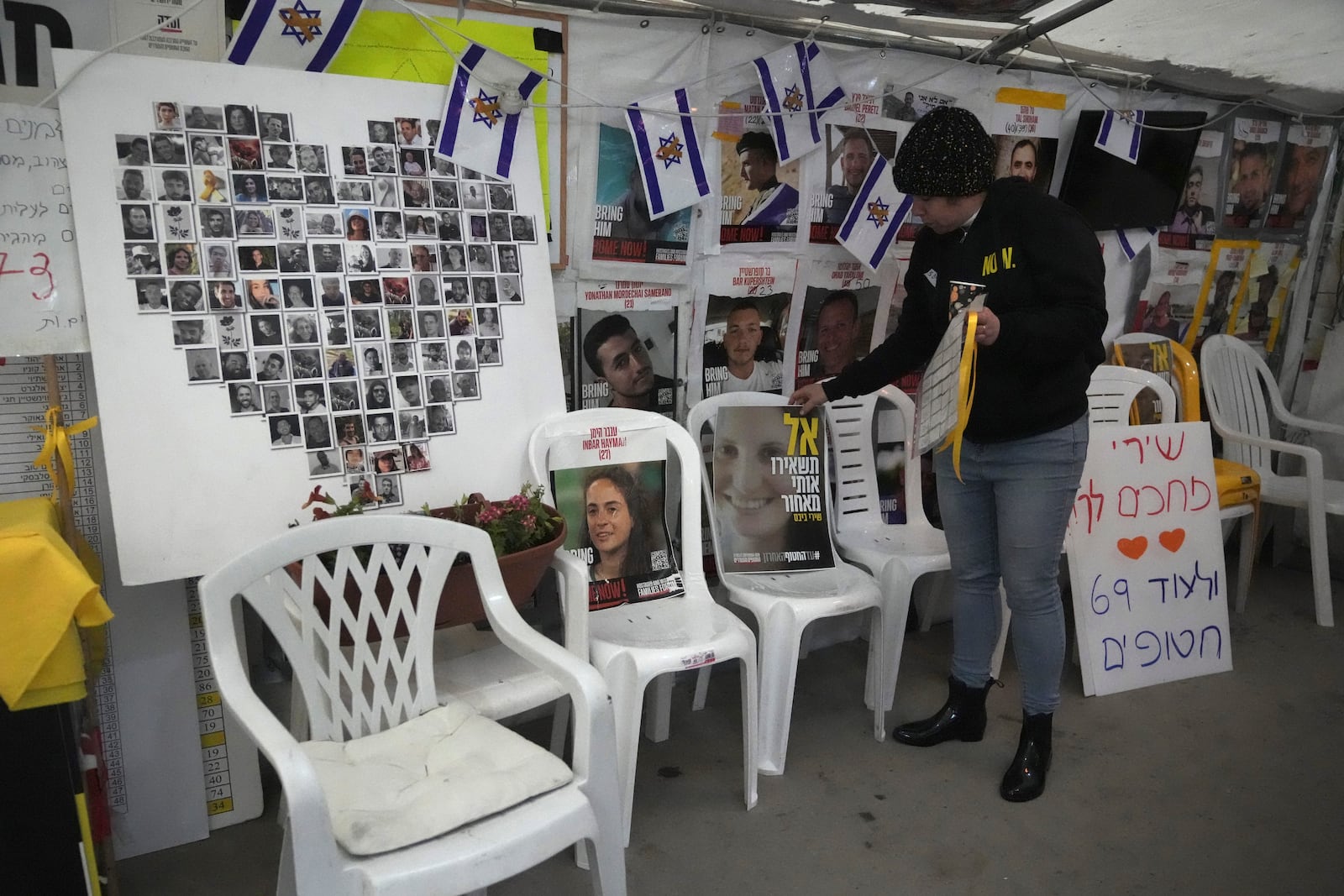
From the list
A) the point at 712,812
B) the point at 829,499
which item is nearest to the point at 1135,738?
the point at 829,499

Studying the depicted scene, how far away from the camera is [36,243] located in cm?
174

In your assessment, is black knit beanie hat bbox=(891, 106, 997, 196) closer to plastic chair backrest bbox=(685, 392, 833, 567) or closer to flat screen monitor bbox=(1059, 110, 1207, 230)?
plastic chair backrest bbox=(685, 392, 833, 567)

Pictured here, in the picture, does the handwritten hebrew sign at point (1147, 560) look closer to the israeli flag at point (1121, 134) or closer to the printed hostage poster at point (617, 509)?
the israeli flag at point (1121, 134)

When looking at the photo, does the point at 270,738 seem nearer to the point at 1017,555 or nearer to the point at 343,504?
the point at 343,504

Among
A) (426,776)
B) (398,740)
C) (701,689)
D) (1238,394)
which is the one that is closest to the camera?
(426,776)

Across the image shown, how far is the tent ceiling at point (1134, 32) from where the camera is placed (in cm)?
258

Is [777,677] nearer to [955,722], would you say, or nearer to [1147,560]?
[955,722]

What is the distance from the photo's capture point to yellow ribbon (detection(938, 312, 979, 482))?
6.35ft

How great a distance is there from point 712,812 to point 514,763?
868mm

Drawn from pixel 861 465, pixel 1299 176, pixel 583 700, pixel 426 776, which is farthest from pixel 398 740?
pixel 1299 176

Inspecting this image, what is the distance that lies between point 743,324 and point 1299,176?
2921mm

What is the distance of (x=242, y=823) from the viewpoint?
2.17m

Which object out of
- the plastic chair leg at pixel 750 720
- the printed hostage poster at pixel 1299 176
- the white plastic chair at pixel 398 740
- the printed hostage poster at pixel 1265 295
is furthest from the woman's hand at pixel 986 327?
the printed hostage poster at pixel 1299 176

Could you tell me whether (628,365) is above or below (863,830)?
above
